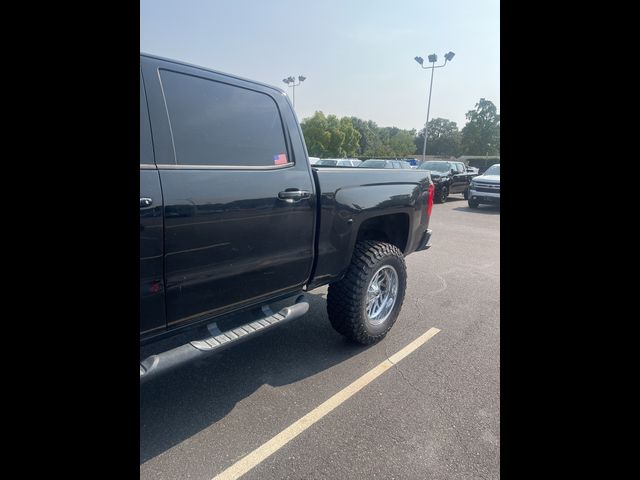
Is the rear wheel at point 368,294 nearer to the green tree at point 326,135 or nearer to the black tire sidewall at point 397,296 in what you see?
the black tire sidewall at point 397,296

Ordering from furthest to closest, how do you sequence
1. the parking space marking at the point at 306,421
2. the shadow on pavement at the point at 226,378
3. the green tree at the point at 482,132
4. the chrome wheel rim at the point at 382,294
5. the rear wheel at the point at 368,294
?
1. the green tree at the point at 482,132
2. the chrome wheel rim at the point at 382,294
3. the rear wheel at the point at 368,294
4. the shadow on pavement at the point at 226,378
5. the parking space marking at the point at 306,421

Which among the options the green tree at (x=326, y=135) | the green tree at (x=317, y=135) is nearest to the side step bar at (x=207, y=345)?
the green tree at (x=326, y=135)

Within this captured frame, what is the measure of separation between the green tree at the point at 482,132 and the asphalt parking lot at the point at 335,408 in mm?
79354

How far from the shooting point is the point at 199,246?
2.09 m

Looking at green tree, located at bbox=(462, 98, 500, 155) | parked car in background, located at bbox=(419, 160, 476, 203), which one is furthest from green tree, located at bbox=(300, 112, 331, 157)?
green tree, located at bbox=(462, 98, 500, 155)

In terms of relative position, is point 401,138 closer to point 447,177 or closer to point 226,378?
point 447,177

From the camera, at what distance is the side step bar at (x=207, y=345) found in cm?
201

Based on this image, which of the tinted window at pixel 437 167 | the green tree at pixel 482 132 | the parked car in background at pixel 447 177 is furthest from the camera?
the green tree at pixel 482 132

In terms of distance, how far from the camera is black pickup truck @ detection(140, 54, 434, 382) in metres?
1.97

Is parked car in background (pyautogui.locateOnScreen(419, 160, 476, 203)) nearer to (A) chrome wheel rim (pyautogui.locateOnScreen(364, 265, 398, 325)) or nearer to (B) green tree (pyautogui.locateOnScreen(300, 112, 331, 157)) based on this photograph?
(A) chrome wheel rim (pyautogui.locateOnScreen(364, 265, 398, 325))

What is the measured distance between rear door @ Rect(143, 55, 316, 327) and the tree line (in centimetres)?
3780

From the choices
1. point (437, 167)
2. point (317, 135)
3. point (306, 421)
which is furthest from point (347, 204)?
point (317, 135)

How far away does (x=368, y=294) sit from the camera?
133 inches

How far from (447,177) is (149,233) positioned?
1585 centimetres
